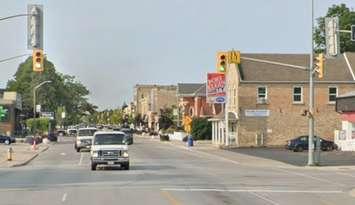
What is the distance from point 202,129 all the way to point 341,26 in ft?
72.8

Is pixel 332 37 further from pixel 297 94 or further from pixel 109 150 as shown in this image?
pixel 297 94

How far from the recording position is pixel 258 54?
8238cm

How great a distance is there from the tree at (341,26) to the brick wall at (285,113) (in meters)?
19.4

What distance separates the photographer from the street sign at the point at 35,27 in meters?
29.5

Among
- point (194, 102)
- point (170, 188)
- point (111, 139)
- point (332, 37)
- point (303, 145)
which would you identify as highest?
point (194, 102)

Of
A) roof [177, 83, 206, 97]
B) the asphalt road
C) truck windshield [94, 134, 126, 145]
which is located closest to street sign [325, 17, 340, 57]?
the asphalt road

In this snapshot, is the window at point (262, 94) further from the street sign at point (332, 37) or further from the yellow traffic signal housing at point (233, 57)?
the street sign at point (332, 37)

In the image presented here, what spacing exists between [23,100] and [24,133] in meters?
26.4

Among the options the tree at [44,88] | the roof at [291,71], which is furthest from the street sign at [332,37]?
the tree at [44,88]

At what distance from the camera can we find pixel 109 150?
1433 inches

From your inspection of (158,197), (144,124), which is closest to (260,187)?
(158,197)

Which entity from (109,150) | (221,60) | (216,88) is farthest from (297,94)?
(109,150)

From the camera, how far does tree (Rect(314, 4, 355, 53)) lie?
95000 mm

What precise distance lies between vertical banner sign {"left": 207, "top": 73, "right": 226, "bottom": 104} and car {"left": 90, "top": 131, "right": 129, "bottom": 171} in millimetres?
42192
